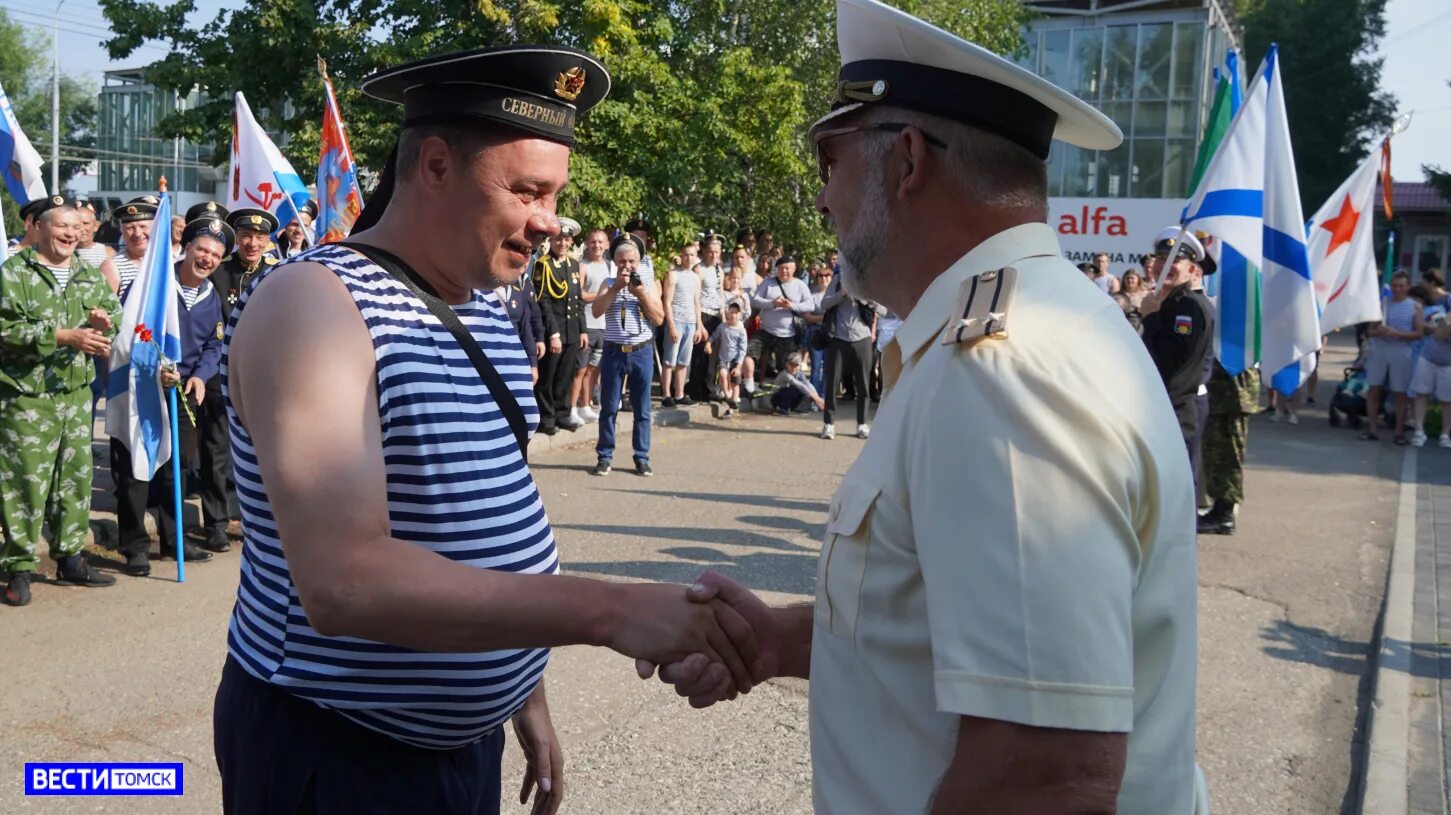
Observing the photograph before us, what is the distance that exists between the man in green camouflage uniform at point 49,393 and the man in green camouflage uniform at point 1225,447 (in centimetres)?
753

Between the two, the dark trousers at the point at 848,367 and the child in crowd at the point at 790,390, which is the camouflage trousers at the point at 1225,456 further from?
the child in crowd at the point at 790,390

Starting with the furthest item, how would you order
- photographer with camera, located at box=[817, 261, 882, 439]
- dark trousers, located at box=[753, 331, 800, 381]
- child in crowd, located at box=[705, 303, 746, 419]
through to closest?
dark trousers, located at box=[753, 331, 800, 381] < child in crowd, located at box=[705, 303, 746, 419] < photographer with camera, located at box=[817, 261, 882, 439]

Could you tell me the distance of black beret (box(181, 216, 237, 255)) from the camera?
25.1 ft

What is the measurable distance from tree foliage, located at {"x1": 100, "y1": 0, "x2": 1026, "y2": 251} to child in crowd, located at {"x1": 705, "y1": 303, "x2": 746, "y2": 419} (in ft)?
10.6

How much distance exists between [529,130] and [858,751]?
1.20 meters

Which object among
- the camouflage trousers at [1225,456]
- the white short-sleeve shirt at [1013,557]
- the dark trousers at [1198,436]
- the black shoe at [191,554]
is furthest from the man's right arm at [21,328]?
the camouflage trousers at [1225,456]

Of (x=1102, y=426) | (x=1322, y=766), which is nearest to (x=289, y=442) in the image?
(x=1102, y=426)

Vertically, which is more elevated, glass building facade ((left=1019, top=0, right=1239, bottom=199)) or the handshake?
glass building facade ((left=1019, top=0, right=1239, bottom=199))

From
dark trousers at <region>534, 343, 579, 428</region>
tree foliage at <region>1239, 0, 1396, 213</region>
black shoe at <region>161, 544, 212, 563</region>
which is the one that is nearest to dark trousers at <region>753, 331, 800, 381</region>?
dark trousers at <region>534, 343, 579, 428</region>

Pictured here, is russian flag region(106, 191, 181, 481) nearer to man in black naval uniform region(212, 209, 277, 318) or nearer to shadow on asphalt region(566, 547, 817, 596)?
man in black naval uniform region(212, 209, 277, 318)

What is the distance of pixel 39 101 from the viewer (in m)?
63.8

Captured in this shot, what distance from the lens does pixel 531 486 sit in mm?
2193

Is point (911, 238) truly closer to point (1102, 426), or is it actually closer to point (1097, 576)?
point (1102, 426)

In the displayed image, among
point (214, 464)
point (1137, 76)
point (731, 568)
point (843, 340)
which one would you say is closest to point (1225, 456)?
point (731, 568)
